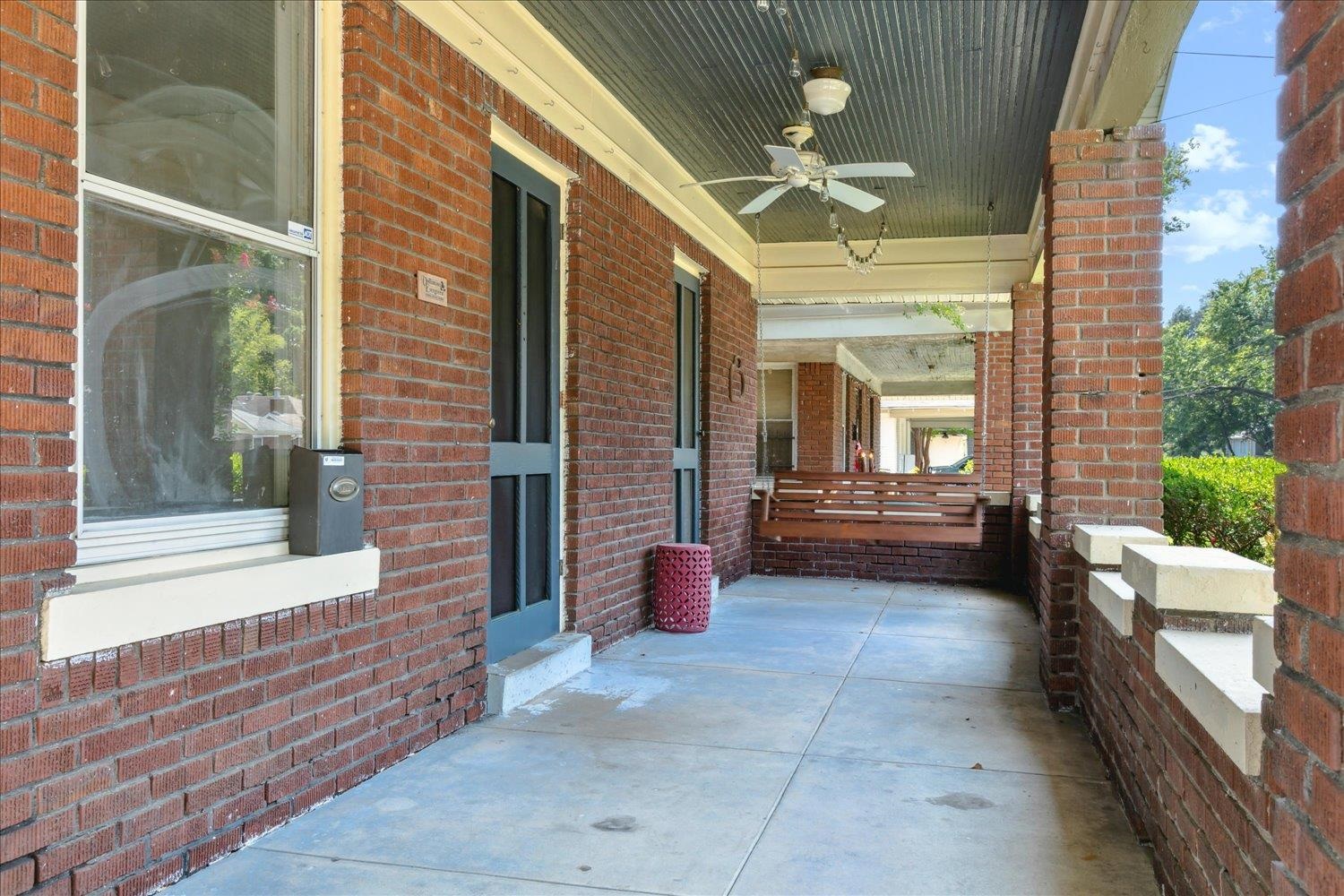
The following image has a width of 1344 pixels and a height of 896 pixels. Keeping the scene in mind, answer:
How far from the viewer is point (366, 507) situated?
331 cm

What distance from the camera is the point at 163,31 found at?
2.72 m

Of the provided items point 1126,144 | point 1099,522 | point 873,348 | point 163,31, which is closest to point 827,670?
point 1099,522

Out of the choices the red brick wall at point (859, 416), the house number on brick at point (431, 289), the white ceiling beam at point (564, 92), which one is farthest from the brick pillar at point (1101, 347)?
the red brick wall at point (859, 416)

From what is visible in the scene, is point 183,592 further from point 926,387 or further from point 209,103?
point 926,387

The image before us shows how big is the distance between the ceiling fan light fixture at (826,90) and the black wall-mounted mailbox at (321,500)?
315 cm

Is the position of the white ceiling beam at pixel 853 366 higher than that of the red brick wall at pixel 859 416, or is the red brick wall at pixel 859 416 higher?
the white ceiling beam at pixel 853 366

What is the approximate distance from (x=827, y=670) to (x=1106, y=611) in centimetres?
200

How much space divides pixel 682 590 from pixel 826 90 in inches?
122

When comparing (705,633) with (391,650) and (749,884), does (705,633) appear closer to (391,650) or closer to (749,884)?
(391,650)

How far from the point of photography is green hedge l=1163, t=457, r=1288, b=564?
636cm

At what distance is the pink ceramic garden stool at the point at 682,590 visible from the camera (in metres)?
6.21

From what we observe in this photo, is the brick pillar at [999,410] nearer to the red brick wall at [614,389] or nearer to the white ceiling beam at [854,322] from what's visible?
the white ceiling beam at [854,322]

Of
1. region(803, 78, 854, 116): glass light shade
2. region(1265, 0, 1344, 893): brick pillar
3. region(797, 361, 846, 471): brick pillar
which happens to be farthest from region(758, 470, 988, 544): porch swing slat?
region(797, 361, 846, 471): brick pillar

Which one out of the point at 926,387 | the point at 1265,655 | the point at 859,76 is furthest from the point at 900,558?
the point at 926,387
